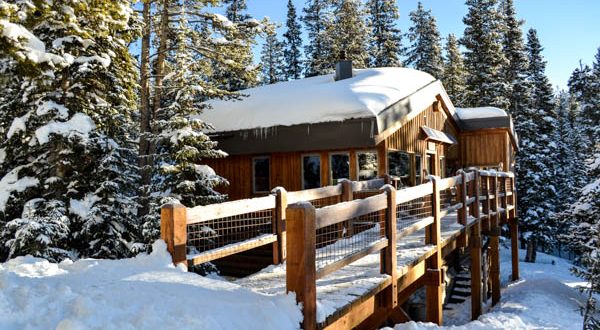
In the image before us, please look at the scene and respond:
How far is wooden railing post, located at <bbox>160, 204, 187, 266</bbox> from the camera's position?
4.32 meters

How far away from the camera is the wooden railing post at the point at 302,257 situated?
3.41m

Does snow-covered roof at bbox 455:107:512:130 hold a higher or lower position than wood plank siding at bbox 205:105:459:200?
higher

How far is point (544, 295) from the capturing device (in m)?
14.6

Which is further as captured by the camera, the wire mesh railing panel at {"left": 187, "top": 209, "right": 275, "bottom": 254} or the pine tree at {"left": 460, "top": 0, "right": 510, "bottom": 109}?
the pine tree at {"left": 460, "top": 0, "right": 510, "bottom": 109}

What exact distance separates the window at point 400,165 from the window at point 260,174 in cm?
342

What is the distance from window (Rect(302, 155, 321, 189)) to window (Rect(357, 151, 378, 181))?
3.66 feet

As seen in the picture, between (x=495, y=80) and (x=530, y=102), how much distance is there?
2.53 metres

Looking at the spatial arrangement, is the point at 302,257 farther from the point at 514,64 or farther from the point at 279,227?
the point at 514,64

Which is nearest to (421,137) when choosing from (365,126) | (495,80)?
(365,126)

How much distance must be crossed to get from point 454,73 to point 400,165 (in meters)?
26.9

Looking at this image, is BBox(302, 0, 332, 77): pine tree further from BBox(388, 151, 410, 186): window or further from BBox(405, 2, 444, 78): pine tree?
BBox(388, 151, 410, 186): window

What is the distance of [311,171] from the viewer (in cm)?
1216

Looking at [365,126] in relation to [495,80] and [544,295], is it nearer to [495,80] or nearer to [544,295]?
[544,295]

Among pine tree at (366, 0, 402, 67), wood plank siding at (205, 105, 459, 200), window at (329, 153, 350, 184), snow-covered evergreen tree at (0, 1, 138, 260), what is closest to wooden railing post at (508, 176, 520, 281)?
wood plank siding at (205, 105, 459, 200)
